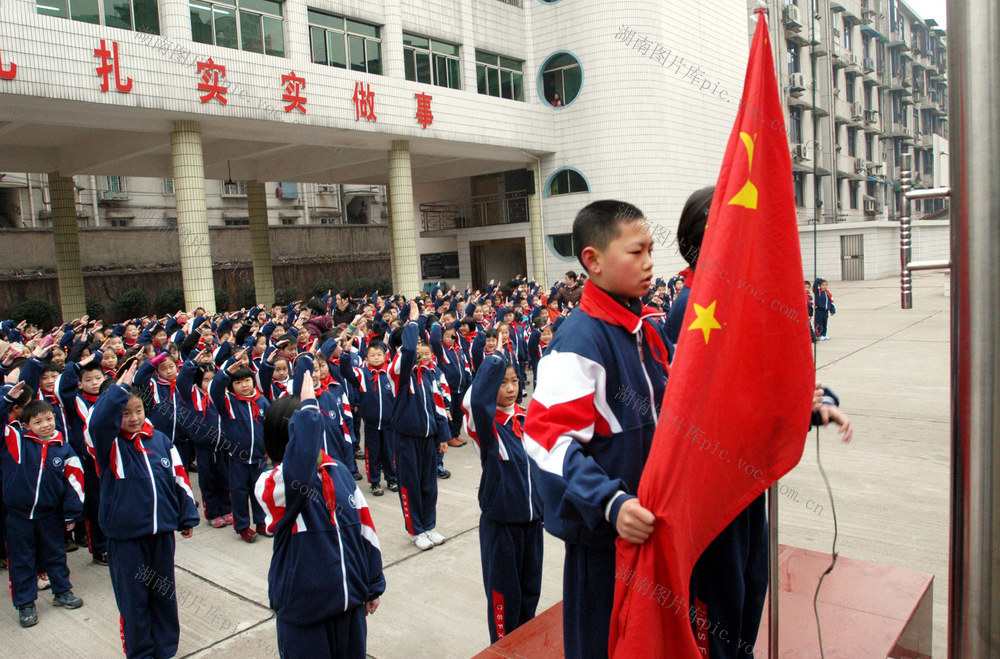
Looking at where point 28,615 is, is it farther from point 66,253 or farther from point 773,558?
point 66,253

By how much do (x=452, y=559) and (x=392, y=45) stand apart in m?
14.7

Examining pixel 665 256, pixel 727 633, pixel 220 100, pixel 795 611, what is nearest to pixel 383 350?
pixel 795 611

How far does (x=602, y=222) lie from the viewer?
5.94 feet

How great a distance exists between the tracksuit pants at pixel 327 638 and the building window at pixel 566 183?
62.5ft

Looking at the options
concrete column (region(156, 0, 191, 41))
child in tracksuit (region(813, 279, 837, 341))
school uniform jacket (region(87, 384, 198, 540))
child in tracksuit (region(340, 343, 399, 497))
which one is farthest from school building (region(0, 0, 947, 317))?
school uniform jacket (region(87, 384, 198, 540))

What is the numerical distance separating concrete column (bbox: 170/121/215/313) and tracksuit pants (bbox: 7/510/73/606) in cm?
964

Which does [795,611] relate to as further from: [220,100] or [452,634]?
[220,100]

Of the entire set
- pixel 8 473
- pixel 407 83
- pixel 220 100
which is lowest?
pixel 8 473

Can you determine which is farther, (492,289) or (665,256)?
(665,256)

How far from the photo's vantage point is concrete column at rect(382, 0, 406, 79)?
16.6 m

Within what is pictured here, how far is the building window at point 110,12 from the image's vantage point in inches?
455

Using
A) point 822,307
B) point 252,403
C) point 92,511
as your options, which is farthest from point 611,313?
point 822,307

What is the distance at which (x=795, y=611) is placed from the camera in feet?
8.89

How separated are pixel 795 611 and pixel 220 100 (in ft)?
42.8
